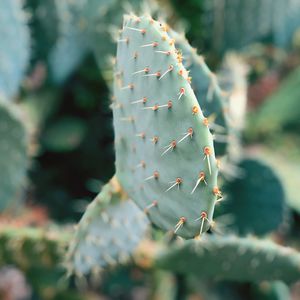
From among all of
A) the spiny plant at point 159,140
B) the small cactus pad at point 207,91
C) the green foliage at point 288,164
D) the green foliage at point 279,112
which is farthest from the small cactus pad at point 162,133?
the green foliage at point 279,112

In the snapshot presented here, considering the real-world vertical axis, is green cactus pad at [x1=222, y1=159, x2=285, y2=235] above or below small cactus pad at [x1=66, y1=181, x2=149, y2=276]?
below

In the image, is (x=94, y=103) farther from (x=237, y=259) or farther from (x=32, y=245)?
(x=237, y=259)

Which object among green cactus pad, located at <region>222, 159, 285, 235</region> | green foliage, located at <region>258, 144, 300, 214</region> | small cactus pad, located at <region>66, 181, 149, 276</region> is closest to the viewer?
small cactus pad, located at <region>66, 181, 149, 276</region>

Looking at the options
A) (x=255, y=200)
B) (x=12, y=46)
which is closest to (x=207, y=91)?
(x=255, y=200)

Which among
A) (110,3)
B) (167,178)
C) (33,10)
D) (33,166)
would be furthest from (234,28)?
(167,178)

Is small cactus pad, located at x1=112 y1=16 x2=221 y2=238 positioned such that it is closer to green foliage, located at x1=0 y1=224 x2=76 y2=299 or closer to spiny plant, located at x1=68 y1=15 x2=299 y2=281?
spiny plant, located at x1=68 y1=15 x2=299 y2=281

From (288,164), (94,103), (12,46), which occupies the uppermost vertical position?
(12,46)

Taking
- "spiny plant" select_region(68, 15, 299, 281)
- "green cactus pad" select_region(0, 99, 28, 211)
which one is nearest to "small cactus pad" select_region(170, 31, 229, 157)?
"spiny plant" select_region(68, 15, 299, 281)
